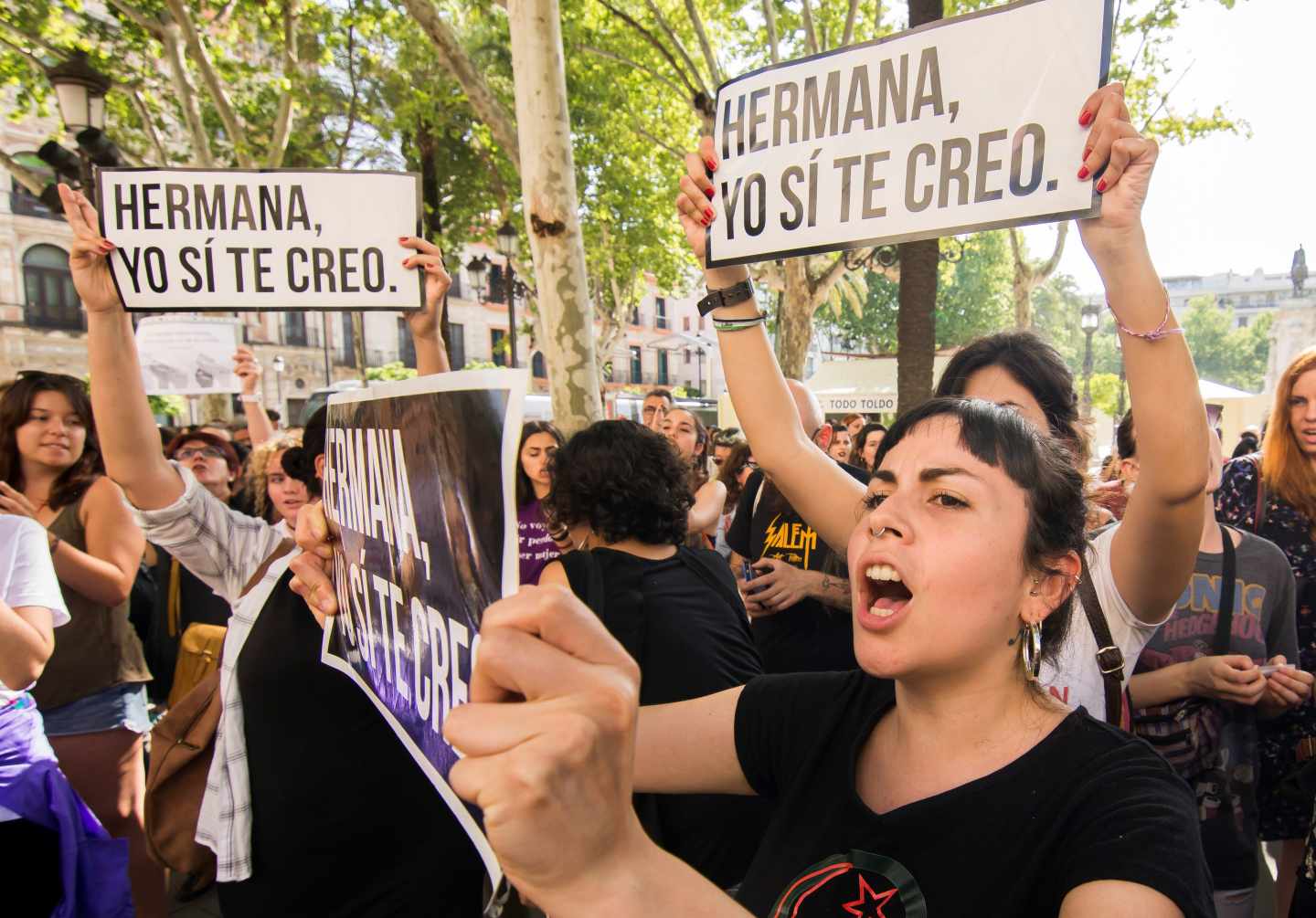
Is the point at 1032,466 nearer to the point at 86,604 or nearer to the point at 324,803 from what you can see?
the point at 324,803

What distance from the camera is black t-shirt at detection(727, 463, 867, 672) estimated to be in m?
3.11

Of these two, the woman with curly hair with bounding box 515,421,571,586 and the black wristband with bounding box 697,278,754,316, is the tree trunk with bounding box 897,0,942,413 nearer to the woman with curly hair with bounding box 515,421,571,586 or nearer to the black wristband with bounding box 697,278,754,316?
the woman with curly hair with bounding box 515,421,571,586

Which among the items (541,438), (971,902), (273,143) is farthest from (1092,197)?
(273,143)

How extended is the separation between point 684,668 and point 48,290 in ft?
114

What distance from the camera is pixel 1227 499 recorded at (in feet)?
10.5

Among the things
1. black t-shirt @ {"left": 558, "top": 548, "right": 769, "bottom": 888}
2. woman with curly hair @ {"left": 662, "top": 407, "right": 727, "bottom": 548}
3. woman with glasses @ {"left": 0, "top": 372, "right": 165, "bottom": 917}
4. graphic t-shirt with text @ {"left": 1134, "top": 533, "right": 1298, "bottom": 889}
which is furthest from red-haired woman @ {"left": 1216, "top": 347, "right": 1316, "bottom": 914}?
woman with glasses @ {"left": 0, "top": 372, "right": 165, "bottom": 917}

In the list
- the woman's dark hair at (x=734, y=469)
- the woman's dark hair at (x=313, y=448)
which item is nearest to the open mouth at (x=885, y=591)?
the woman's dark hair at (x=313, y=448)

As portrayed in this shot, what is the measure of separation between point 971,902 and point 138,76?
16076mm

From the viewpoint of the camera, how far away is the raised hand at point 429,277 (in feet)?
7.89

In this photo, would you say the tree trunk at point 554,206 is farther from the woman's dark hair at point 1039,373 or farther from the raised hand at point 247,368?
the woman's dark hair at point 1039,373

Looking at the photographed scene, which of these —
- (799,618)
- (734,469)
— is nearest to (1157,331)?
(799,618)

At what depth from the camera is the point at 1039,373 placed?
2119 mm

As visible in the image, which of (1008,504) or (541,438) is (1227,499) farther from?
(541,438)

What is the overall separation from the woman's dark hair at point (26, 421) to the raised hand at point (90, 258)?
0.89m
